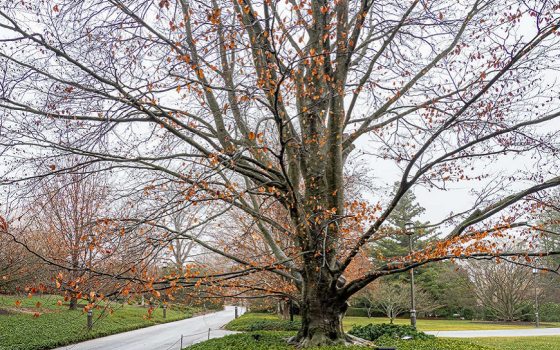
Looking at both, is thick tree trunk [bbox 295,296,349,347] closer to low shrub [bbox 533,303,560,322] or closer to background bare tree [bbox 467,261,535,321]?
background bare tree [bbox 467,261,535,321]

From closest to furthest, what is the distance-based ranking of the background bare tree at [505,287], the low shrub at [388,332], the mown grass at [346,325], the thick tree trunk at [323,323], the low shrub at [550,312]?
the thick tree trunk at [323,323], the low shrub at [388,332], the mown grass at [346,325], the background bare tree at [505,287], the low shrub at [550,312]

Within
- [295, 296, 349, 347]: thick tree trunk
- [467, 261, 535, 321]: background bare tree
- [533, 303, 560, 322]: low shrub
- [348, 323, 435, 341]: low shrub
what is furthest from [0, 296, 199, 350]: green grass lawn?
[533, 303, 560, 322]: low shrub

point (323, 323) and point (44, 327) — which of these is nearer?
point (323, 323)

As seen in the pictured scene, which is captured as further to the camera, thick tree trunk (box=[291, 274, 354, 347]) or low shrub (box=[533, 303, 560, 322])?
low shrub (box=[533, 303, 560, 322])

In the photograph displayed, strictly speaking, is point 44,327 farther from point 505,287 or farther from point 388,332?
point 505,287

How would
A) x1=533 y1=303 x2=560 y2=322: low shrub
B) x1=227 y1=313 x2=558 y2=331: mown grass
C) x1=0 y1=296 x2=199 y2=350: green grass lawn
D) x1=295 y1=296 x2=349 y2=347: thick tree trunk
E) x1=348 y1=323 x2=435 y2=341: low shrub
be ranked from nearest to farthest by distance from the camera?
1. x1=295 y1=296 x2=349 y2=347: thick tree trunk
2. x1=348 y1=323 x2=435 y2=341: low shrub
3. x1=0 y1=296 x2=199 y2=350: green grass lawn
4. x1=227 y1=313 x2=558 y2=331: mown grass
5. x1=533 y1=303 x2=560 y2=322: low shrub

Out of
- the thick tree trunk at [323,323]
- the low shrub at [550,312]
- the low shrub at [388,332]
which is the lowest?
the low shrub at [550,312]

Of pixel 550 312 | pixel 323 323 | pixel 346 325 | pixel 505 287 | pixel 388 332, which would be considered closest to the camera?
pixel 323 323

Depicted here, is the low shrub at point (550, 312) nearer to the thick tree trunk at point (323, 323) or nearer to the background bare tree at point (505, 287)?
the background bare tree at point (505, 287)

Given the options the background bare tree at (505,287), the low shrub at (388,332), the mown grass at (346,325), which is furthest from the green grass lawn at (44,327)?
the background bare tree at (505,287)

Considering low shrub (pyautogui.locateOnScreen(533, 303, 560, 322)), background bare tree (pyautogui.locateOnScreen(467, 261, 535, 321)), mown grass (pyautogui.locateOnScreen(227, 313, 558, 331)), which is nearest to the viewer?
mown grass (pyautogui.locateOnScreen(227, 313, 558, 331))

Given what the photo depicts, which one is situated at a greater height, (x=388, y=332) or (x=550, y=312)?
(x=388, y=332)

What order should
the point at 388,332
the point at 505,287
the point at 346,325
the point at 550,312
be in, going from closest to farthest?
the point at 388,332, the point at 346,325, the point at 505,287, the point at 550,312

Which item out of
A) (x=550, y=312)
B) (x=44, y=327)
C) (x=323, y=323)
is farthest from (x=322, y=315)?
(x=550, y=312)
